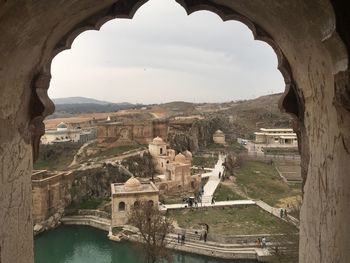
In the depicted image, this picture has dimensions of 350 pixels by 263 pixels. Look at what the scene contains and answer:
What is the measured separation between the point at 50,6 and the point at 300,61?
1.75 m

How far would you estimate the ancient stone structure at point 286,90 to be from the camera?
84.6 inches

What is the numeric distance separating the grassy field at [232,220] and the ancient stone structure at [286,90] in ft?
62.1

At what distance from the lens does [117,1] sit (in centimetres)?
317

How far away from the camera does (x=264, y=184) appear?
1325 inches

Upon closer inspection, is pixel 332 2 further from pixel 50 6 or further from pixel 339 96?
pixel 50 6

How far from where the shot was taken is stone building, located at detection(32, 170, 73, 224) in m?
27.1

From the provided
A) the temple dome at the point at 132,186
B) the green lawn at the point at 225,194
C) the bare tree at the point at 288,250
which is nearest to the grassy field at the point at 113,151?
the green lawn at the point at 225,194

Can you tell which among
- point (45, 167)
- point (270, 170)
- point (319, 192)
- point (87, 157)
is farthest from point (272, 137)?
point (319, 192)

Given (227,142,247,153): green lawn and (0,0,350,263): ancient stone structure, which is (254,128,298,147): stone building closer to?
(227,142,247,153): green lawn

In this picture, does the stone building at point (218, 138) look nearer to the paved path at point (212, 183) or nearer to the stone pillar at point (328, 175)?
the paved path at point (212, 183)

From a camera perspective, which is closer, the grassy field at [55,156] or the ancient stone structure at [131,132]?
the grassy field at [55,156]

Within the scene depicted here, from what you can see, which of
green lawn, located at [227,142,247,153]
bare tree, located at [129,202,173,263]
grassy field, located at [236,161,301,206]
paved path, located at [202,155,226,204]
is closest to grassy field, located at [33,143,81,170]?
paved path, located at [202,155,226,204]

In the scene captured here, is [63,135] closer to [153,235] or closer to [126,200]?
[126,200]

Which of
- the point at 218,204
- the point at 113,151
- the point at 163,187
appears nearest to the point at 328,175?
the point at 218,204
